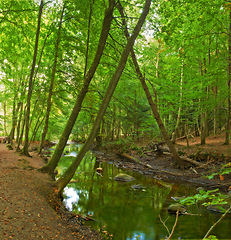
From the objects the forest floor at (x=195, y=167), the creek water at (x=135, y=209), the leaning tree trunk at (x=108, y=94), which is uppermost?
the leaning tree trunk at (x=108, y=94)

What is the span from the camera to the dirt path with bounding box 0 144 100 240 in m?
3.54

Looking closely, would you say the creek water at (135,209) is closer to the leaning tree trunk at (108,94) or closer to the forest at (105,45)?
the leaning tree trunk at (108,94)

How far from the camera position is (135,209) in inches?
288

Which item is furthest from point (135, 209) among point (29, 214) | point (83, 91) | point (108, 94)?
point (83, 91)

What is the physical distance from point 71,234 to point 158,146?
12.6m

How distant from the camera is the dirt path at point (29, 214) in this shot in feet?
11.6

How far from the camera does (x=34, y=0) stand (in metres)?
10.2

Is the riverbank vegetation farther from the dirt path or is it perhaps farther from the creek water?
the creek water

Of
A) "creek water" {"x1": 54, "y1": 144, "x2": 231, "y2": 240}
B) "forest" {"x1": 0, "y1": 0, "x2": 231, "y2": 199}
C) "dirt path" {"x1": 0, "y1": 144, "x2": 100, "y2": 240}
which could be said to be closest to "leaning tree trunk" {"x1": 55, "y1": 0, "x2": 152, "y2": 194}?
"forest" {"x1": 0, "y1": 0, "x2": 231, "y2": 199}

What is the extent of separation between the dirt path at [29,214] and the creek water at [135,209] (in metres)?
1.28

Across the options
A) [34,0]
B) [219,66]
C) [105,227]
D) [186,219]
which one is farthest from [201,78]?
[34,0]

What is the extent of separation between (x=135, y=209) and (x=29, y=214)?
431 cm

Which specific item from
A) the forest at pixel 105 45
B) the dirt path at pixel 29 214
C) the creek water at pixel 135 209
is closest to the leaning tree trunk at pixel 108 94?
the forest at pixel 105 45

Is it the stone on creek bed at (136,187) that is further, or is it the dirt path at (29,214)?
the stone on creek bed at (136,187)
